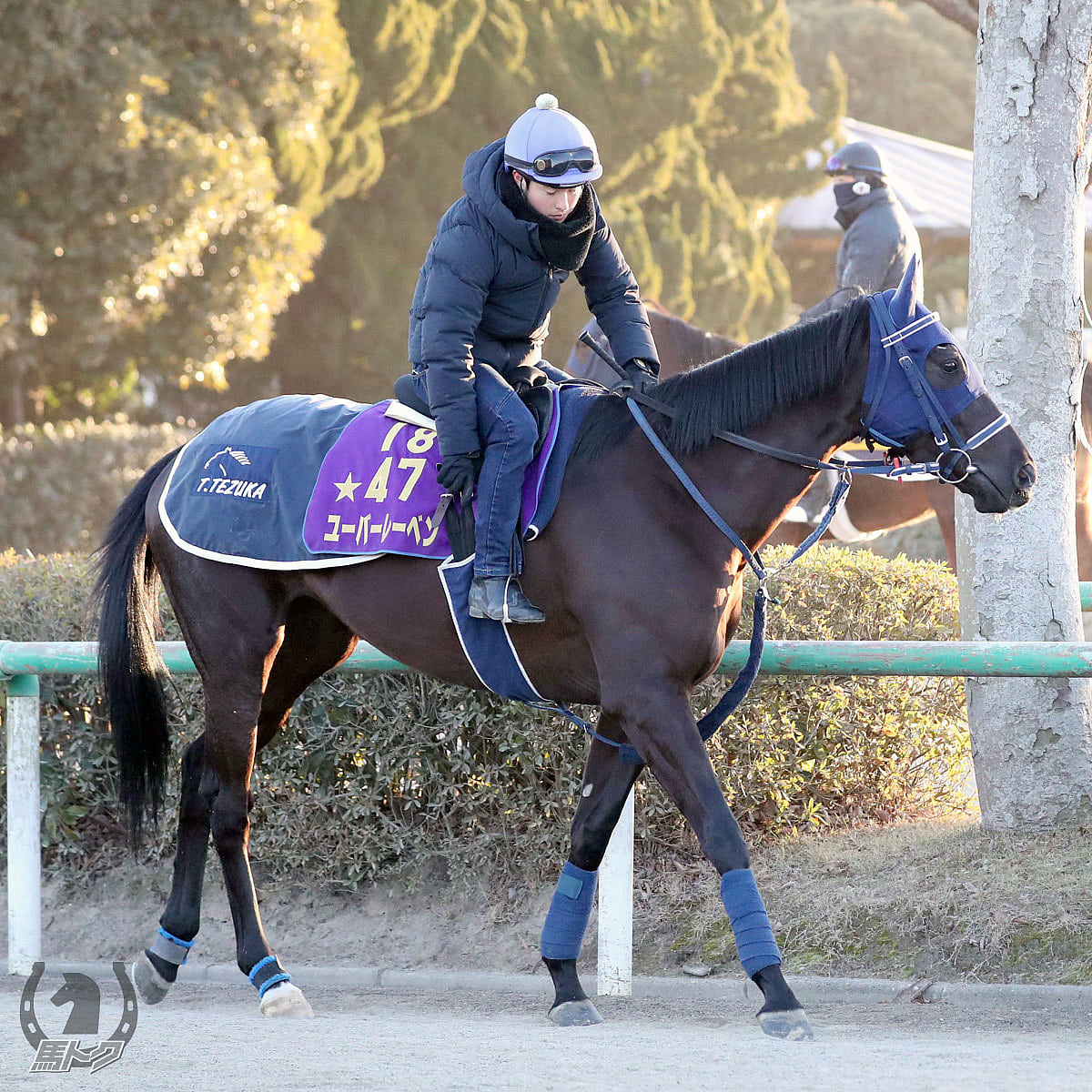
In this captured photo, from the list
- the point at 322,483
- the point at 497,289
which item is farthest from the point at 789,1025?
the point at 497,289

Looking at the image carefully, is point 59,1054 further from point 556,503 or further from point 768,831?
point 768,831

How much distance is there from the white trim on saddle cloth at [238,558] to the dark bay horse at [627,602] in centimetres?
4

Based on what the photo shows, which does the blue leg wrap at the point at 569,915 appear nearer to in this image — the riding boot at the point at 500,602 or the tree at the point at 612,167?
the riding boot at the point at 500,602

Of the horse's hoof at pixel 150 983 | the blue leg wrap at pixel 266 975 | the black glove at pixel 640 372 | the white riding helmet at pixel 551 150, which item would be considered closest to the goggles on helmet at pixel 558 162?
the white riding helmet at pixel 551 150

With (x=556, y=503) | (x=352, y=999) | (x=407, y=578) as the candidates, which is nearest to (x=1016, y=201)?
(x=556, y=503)

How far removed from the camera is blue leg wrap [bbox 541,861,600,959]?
4.14 m

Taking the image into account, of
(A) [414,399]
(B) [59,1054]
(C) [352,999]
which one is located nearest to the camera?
(B) [59,1054]

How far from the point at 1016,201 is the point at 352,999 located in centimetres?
344

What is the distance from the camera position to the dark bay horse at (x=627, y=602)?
12.1ft

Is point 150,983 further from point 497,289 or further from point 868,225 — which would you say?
point 868,225

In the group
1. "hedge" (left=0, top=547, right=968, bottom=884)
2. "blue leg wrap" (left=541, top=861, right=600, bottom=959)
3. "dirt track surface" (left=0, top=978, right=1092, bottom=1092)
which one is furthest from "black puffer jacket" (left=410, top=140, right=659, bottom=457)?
"dirt track surface" (left=0, top=978, right=1092, bottom=1092)

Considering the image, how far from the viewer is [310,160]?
1441 centimetres

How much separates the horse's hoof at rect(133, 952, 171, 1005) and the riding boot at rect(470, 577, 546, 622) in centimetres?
158

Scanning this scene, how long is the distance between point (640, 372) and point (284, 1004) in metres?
2.06
